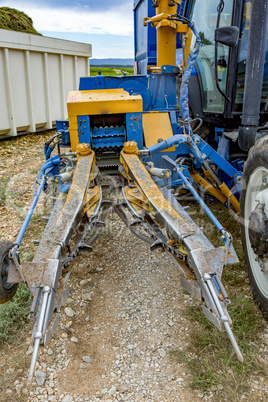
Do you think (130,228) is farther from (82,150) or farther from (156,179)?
(82,150)

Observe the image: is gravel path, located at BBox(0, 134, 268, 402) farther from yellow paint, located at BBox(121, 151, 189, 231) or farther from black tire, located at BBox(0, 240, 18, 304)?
yellow paint, located at BBox(121, 151, 189, 231)

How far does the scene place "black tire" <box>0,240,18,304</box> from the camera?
1.93 m

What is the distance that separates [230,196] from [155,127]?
1.01 meters

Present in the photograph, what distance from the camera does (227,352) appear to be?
2.01 meters

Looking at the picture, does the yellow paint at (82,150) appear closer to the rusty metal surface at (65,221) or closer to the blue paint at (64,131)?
the rusty metal surface at (65,221)

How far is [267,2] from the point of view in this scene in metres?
2.33

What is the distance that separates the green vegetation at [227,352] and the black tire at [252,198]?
132 millimetres

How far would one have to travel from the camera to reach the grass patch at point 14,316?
2.22 m

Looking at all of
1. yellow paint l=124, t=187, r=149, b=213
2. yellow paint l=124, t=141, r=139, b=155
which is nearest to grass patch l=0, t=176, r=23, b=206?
yellow paint l=124, t=141, r=139, b=155

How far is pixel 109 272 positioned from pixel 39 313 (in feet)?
4.45

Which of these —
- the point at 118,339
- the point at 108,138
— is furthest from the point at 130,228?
the point at 108,138

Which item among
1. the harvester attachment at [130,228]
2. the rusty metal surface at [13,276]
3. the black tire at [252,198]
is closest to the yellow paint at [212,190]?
the harvester attachment at [130,228]

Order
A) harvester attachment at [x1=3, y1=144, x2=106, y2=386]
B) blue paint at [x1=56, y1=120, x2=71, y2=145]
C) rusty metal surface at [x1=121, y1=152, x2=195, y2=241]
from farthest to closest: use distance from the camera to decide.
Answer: blue paint at [x1=56, y1=120, x2=71, y2=145]
rusty metal surface at [x1=121, y1=152, x2=195, y2=241]
harvester attachment at [x1=3, y1=144, x2=106, y2=386]

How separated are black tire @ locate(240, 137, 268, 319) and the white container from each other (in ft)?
20.2
